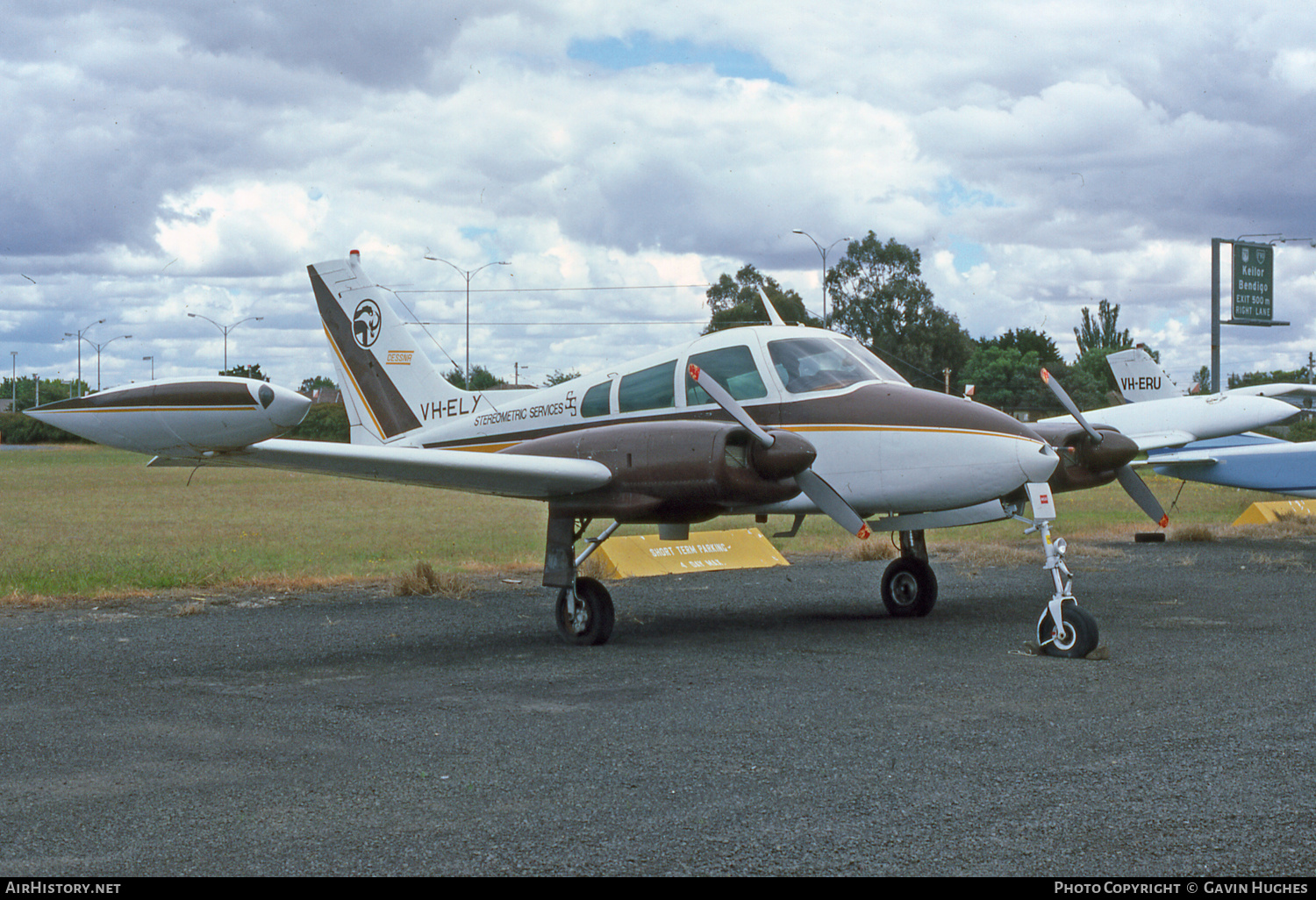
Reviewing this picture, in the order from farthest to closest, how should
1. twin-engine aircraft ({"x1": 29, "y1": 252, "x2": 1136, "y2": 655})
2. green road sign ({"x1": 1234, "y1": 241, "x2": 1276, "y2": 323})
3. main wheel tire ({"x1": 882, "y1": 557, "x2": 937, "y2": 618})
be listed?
green road sign ({"x1": 1234, "y1": 241, "x2": 1276, "y2": 323})
main wheel tire ({"x1": 882, "y1": 557, "x2": 937, "y2": 618})
twin-engine aircraft ({"x1": 29, "y1": 252, "x2": 1136, "y2": 655})

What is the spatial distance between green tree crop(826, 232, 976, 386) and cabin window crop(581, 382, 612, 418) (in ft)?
200

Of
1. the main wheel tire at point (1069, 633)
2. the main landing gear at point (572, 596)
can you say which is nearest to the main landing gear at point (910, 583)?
the main wheel tire at point (1069, 633)

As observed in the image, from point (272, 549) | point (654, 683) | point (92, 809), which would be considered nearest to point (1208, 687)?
point (654, 683)

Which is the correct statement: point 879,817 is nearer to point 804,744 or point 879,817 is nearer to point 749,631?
point 804,744

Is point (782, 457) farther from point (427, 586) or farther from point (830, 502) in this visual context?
point (427, 586)

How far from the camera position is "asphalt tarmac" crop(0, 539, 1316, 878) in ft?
13.1

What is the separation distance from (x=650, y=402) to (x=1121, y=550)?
10187mm

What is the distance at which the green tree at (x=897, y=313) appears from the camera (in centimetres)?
7006

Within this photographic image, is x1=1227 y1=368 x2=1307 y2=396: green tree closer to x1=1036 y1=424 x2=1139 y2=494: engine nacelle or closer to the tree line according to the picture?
the tree line

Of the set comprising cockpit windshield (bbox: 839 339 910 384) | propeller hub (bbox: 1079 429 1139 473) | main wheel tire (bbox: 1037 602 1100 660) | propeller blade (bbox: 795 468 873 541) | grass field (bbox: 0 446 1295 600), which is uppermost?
cockpit windshield (bbox: 839 339 910 384)

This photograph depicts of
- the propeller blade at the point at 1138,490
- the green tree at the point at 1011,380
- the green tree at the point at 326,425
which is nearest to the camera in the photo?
the propeller blade at the point at 1138,490

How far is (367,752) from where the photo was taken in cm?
548

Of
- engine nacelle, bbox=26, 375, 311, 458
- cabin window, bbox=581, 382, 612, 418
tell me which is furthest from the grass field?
engine nacelle, bbox=26, 375, 311, 458

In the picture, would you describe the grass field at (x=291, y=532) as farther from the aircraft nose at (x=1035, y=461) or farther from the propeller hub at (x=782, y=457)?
the aircraft nose at (x=1035, y=461)
